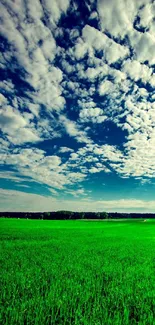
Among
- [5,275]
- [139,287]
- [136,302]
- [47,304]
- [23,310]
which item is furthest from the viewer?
[5,275]

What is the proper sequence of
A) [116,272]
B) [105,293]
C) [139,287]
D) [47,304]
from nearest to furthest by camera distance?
[47,304]
[105,293]
[139,287]
[116,272]

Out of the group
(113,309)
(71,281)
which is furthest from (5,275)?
(113,309)

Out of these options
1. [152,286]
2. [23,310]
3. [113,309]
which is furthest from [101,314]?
[152,286]

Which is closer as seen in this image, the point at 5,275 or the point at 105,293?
the point at 105,293

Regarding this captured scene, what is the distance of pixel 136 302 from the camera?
548 centimetres

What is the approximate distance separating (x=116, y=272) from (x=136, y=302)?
319cm

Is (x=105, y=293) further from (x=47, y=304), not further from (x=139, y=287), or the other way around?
(x=47, y=304)

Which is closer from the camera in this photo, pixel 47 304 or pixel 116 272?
pixel 47 304

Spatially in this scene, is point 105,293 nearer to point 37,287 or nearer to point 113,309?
point 113,309

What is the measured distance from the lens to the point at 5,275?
7520 mm

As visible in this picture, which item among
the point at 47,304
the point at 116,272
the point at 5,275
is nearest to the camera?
the point at 47,304

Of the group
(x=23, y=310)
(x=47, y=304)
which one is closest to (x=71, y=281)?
(x=47, y=304)

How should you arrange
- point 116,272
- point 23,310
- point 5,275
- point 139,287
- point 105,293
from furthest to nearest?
point 116,272, point 5,275, point 139,287, point 105,293, point 23,310

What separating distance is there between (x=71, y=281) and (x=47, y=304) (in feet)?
6.71
